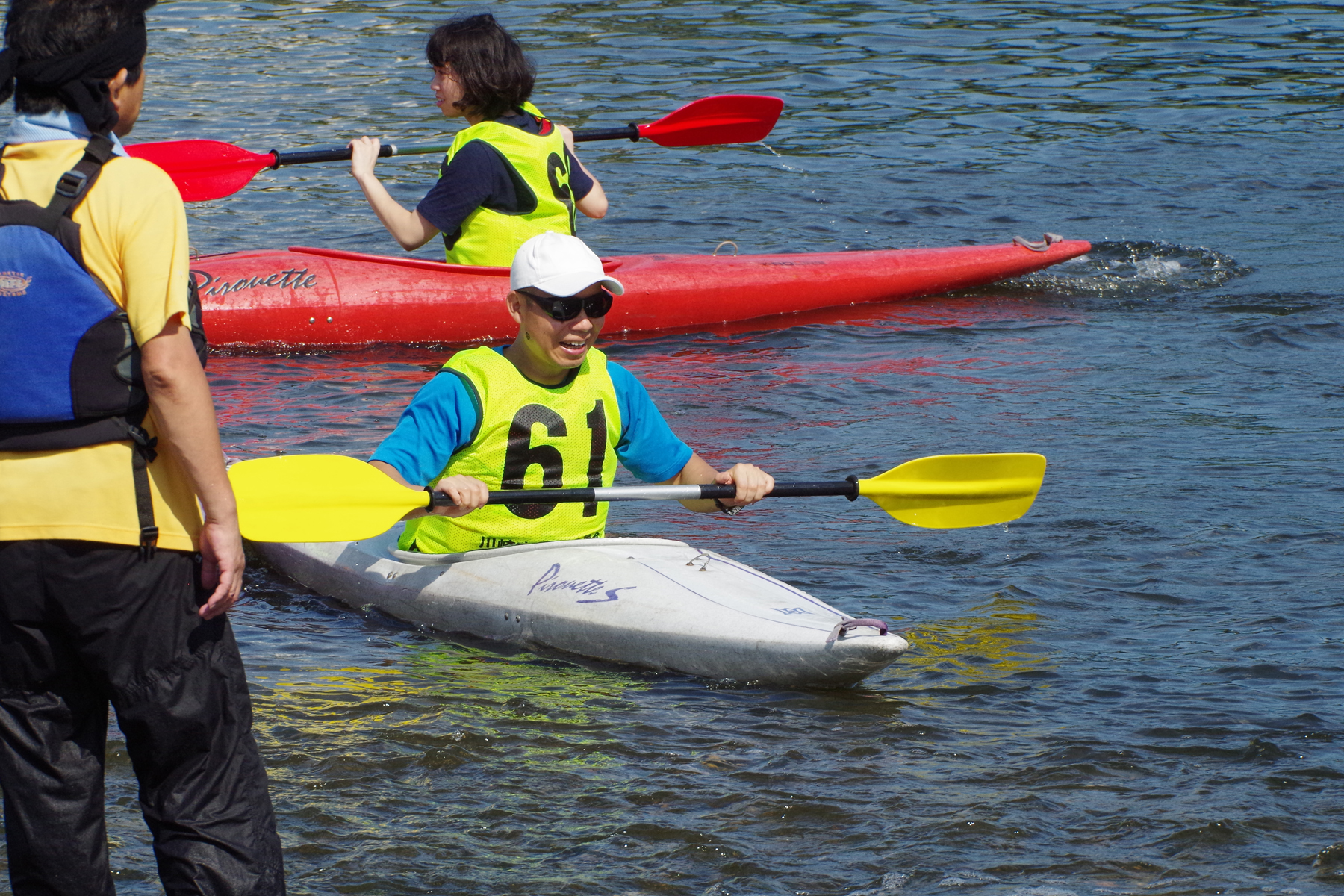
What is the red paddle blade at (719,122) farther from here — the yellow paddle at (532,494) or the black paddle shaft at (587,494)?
the black paddle shaft at (587,494)

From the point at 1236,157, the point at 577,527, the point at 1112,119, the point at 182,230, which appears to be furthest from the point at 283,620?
the point at 1112,119

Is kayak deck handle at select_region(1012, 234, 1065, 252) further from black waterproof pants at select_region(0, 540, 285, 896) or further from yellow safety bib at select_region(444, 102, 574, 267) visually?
black waterproof pants at select_region(0, 540, 285, 896)

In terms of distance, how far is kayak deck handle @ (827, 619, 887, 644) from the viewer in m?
3.44

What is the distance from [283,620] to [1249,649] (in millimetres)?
2544

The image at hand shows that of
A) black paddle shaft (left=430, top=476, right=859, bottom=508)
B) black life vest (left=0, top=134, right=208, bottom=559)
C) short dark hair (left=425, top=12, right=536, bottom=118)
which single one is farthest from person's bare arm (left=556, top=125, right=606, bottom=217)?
black life vest (left=0, top=134, right=208, bottom=559)

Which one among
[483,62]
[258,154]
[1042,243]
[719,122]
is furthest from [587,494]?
[1042,243]

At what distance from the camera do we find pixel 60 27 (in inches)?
75.4

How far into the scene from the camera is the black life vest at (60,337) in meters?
1.88

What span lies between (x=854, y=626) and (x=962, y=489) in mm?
778

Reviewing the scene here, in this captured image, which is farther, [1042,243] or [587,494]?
[1042,243]

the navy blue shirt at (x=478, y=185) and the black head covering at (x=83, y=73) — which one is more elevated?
the black head covering at (x=83, y=73)

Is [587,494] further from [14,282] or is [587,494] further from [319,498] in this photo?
[14,282]

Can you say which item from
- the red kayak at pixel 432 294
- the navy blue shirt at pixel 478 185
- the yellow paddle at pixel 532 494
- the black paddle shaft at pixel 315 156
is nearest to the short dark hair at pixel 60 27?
the yellow paddle at pixel 532 494

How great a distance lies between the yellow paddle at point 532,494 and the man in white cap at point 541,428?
0.07 meters
